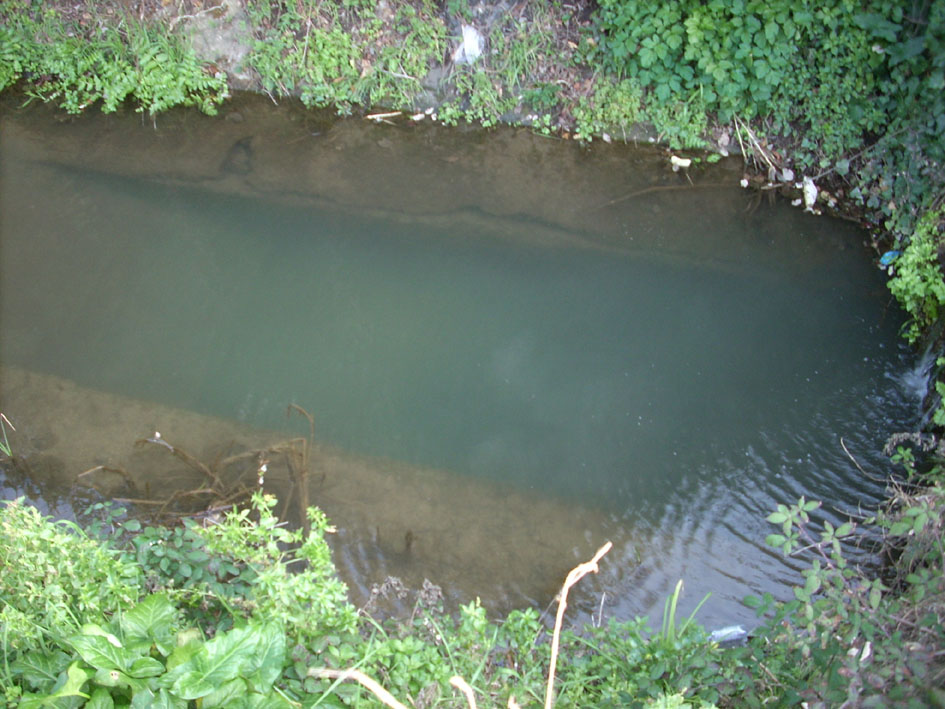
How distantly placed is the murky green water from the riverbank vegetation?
242mm

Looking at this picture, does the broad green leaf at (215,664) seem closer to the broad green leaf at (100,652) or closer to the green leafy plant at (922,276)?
the broad green leaf at (100,652)

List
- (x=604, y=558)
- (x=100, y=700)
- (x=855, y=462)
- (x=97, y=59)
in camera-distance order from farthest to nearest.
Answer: (x=97, y=59), (x=855, y=462), (x=604, y=558), (x=100, y=700)

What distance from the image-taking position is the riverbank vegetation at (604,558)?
2.08m

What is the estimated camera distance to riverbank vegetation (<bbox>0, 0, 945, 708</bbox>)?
6.82 ft

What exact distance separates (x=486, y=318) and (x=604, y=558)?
155 cm

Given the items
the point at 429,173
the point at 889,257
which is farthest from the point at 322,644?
the point at 889,257

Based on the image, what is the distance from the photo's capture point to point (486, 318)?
4.22m

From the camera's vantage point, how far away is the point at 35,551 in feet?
7.39

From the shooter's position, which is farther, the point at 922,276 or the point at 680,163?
the point at 680,163

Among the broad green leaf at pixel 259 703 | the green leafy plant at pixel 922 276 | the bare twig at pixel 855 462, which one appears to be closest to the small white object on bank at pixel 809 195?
the green leafy plant at pixel 922 276

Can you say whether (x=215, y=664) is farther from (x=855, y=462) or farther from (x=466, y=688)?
(x=855, y=462)

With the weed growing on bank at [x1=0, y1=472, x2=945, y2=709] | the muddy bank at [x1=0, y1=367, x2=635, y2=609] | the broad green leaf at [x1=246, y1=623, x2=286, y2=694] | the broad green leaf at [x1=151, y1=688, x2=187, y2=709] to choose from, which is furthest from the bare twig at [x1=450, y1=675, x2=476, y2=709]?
the muddy bank at [x1=0, y1=367, x2=635, y2=609]

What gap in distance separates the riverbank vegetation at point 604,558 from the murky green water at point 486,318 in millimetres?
242

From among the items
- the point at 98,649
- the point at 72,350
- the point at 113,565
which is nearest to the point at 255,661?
the point at 98,649
